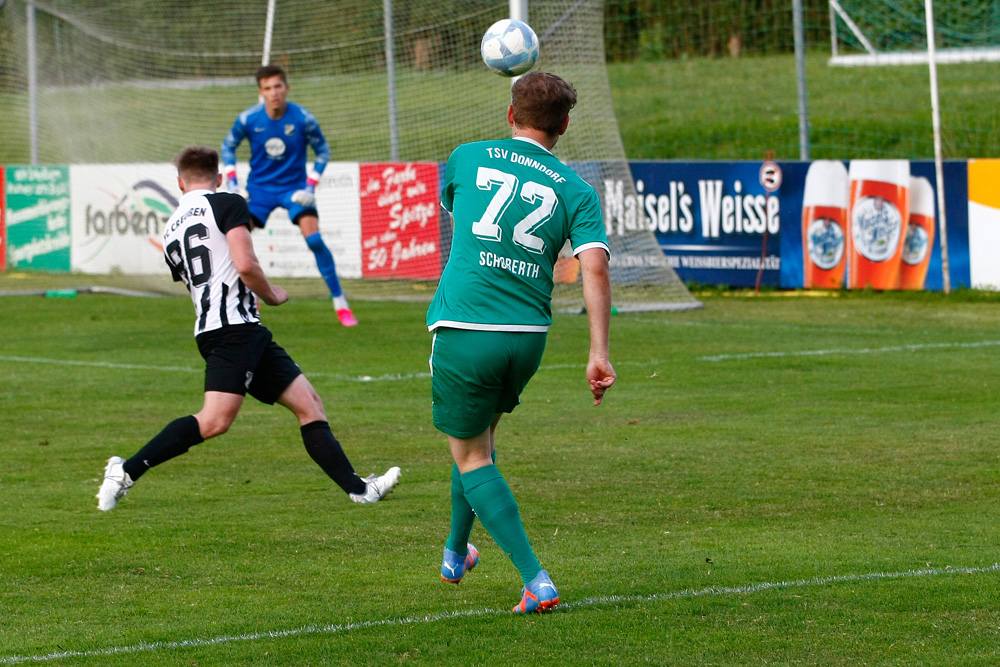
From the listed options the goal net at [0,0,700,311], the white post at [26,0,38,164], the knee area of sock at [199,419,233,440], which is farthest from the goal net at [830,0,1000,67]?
the knee area of sock at [199,419,233,440]

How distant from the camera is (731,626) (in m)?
4.64

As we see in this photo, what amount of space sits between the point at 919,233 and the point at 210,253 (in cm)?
1207

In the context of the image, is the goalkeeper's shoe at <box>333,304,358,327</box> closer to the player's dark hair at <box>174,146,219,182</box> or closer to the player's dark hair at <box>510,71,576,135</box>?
the player's dark hair at <box>174,146,219,182</box>

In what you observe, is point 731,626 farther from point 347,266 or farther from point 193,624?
point 347,266

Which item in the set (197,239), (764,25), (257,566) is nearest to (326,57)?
(764,25)

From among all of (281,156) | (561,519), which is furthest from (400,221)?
(561,519)

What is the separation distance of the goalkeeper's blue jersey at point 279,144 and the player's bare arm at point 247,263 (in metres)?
7.49

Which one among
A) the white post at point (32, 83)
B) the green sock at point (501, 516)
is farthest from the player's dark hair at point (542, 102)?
the white post at point (32, 83)

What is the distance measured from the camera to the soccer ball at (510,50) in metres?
7.53

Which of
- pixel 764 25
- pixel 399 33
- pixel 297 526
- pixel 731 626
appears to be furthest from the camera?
pixel 764 25

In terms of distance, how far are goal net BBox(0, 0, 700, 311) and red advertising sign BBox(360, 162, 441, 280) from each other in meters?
0.26

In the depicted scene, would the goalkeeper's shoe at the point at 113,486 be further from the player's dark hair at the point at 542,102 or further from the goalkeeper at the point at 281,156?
the goalkeeper at the point at 281,156

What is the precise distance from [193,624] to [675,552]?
79.1 inches

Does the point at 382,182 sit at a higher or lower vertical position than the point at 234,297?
higher
